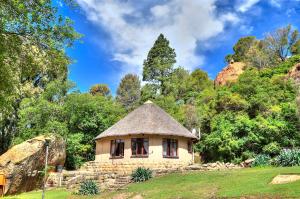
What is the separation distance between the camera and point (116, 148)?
111 feet

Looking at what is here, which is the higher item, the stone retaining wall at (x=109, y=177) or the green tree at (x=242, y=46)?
the green tree at (x=242, y=46)

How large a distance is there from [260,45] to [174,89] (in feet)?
86.1

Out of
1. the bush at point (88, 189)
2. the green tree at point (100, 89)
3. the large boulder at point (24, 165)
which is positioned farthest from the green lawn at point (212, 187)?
the green tree at point (100, 89)

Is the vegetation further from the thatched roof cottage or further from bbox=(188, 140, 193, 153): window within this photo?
the thatched roof cottage

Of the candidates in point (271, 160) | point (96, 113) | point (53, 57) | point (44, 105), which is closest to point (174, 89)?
point (96, 113)

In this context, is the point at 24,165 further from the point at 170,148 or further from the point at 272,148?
the point at 272,148

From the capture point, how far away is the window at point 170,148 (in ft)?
108

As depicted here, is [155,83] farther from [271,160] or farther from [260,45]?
[271,160]

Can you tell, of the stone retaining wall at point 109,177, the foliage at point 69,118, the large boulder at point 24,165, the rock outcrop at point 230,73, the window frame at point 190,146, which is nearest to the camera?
the large boulder at point 24,165

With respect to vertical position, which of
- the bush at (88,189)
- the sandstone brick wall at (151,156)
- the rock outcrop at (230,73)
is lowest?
the bush at (88,189)

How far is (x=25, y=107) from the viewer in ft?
126

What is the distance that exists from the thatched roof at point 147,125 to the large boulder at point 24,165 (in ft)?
26.1

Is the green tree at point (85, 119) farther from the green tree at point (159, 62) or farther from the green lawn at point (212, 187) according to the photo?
the green tree at point (159, 62)

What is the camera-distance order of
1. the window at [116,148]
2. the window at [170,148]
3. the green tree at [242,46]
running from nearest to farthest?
1. the window at [170,148]
2. the window at [116,148]
3. the green tree at [242,46]
